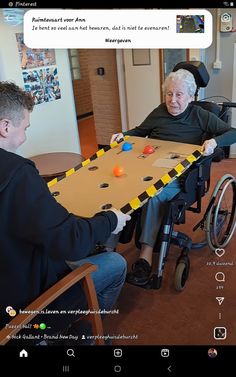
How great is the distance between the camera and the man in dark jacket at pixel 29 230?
2.99 feet

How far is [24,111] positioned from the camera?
102cm

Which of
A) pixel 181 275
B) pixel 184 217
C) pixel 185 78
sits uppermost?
pixel 185 78

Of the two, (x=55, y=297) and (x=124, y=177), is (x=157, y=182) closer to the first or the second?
(x=124, y=177)

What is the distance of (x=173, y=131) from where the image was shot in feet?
6.30

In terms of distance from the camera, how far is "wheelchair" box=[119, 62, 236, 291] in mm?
1596

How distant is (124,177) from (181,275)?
0.51 meters

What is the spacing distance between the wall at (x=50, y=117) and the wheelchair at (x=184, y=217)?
563 millimetres

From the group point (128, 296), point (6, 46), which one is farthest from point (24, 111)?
point (128, 296)

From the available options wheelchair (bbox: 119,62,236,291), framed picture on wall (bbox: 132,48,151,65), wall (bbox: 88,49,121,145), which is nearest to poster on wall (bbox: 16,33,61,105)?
wheelchair (bbox: 119,62,236,291)

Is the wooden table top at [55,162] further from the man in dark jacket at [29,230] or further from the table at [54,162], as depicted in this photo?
the man in dark jacket at [29,230]

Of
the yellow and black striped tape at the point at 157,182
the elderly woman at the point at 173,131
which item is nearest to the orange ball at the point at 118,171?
the yellow and black striped tape at the point at 157,182
